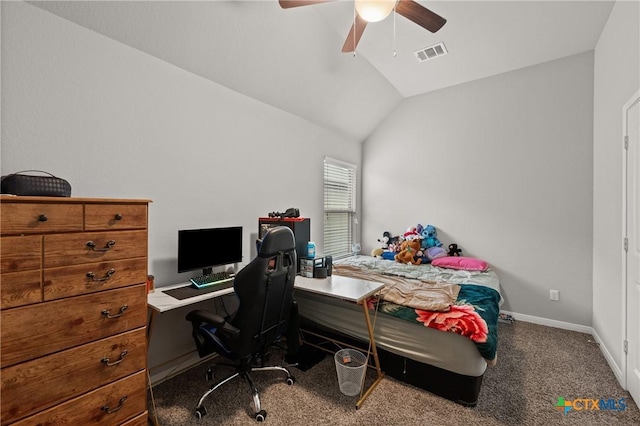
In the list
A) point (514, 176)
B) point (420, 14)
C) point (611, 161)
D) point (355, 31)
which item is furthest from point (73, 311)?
point (514, 176)

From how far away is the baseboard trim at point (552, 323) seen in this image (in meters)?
3.14

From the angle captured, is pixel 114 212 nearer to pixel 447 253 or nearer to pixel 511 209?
pixel 447 253

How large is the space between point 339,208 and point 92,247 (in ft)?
10.8

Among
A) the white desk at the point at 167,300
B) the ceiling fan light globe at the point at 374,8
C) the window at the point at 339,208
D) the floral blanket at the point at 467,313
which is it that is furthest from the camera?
the window at the point at 339,208

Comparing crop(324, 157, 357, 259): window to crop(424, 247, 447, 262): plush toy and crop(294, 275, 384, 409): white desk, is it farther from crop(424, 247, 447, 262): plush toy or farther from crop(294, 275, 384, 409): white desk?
crop(294, 275, 384, 409): white desk

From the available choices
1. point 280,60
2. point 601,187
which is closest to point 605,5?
point 601,187

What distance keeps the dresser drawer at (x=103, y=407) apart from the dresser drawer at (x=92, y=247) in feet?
2.17

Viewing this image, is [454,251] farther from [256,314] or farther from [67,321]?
[67,321]

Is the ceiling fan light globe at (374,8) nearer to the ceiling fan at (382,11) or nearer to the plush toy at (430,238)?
the ceiling fan at (382,11)

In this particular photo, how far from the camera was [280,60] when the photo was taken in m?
2.74

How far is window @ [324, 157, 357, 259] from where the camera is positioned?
4137mm

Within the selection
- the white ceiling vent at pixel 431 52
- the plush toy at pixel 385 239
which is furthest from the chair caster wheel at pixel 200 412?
the white ceiling vent at pixel 431 52

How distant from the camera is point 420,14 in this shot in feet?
6.48

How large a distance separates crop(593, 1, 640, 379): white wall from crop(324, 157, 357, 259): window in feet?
9.52
